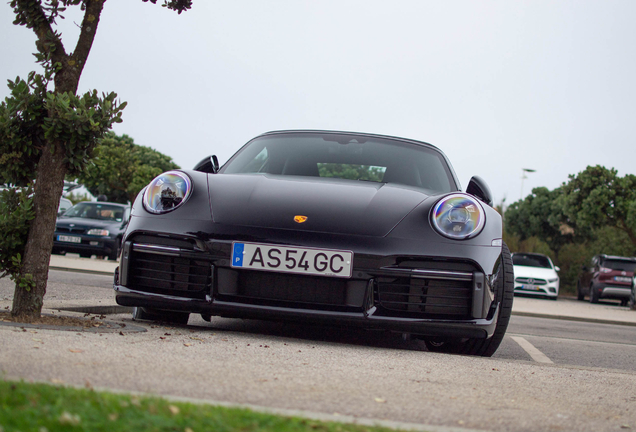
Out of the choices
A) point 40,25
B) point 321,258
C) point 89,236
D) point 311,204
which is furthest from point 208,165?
point 89,236

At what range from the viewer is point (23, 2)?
3719mm

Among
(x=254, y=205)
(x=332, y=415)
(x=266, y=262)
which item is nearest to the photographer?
(x=332, y=415)

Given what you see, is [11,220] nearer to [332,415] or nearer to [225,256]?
[225,256]

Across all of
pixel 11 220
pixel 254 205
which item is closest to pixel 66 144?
pixel 11 220

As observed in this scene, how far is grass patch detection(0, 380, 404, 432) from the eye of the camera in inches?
64.2

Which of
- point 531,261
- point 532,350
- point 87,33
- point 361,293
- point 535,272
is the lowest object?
point 532,350

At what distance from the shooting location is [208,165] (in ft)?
14.9

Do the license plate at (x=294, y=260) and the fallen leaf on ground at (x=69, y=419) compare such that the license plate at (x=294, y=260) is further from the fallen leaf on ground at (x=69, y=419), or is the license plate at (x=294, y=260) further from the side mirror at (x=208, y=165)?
the fallen leaf on ground at (x=69, y=419)

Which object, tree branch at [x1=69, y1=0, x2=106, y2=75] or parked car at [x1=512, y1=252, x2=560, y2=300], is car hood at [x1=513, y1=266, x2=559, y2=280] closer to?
parked car at [x1=512, y1=252, x2=560, y2=300]

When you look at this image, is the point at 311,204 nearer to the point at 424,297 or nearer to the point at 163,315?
the point at 424,297

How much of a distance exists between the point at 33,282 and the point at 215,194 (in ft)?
3.47

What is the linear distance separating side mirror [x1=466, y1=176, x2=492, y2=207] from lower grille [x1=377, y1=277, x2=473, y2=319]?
1.02 m

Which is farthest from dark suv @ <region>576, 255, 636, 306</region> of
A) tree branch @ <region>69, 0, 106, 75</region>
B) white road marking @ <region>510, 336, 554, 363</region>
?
tree branch @ <region>69, 0, 106, 75</region>

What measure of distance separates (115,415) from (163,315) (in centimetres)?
246
